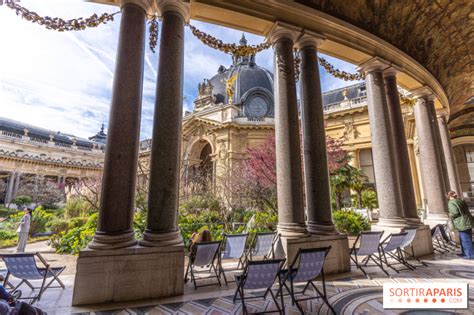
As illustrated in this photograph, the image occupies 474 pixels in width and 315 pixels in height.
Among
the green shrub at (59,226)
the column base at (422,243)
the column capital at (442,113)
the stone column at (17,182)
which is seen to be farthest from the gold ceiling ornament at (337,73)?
the stone column at (17,182)

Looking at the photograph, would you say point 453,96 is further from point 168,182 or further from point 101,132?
point 101,132

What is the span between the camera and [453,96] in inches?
494

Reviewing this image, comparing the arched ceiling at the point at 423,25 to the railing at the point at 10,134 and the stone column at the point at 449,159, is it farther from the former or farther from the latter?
the railing at the point at 10,134

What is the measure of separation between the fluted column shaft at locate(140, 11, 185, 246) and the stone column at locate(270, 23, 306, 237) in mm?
2273

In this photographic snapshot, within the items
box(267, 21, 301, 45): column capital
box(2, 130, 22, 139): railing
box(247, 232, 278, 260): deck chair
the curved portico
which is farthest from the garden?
box(2, 130, 22, 139): railing

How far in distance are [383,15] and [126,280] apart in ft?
31.6

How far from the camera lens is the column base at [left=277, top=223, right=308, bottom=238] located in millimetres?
4883

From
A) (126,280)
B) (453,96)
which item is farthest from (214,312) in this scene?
(453,96)

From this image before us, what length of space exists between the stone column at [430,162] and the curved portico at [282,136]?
0.27m

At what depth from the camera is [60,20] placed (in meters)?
4.75

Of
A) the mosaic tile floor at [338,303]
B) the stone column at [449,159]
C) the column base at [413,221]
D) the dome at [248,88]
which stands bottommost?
the mosaic tile floor at [338,303]

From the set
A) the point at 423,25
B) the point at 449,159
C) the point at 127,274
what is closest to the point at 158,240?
the point at 127,274

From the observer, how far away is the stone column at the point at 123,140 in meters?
3.96

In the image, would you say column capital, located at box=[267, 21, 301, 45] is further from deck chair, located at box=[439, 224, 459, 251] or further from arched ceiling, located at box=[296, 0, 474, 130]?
deck chair, located at box=[439, 224, 459, 251]
